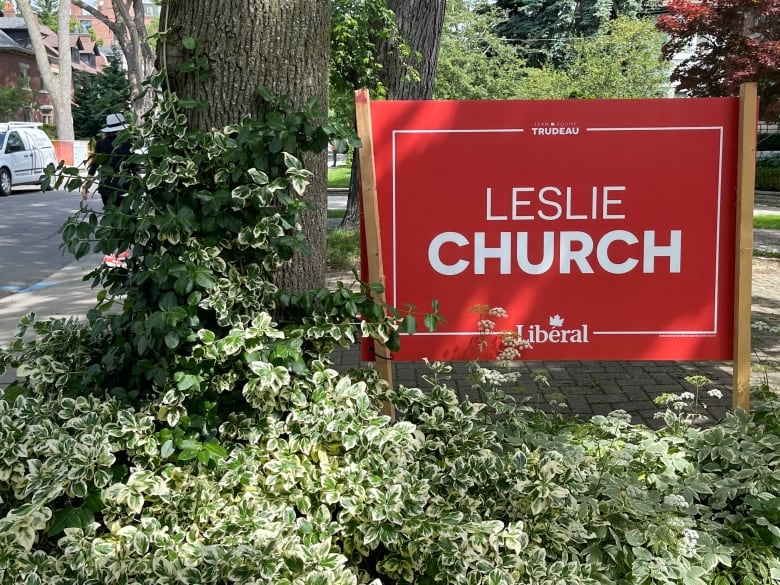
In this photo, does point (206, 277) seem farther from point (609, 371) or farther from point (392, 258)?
point (609, 371)

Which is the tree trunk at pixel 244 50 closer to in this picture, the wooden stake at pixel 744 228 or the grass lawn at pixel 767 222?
the wooden stake at pixel 744 228

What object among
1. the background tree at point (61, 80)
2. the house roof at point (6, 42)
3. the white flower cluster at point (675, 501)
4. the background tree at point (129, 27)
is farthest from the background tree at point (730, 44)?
the house roof at point (6, 42)

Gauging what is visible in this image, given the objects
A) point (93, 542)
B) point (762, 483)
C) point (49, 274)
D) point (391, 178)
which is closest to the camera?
point (93, 542)

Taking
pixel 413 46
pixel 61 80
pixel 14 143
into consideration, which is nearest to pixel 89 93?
pixel 61 80

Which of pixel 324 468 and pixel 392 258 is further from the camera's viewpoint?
pixel 392 258

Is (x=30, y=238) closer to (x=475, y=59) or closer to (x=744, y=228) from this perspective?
(x=744, y=228)

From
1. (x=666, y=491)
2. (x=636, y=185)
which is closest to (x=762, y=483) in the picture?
(x=666, y=491)

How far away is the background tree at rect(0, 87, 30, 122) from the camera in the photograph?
44.8 metres

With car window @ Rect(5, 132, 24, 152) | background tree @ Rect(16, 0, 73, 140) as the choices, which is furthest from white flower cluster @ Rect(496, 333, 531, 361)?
background tree @ Rect(16, 0, 73, 140)

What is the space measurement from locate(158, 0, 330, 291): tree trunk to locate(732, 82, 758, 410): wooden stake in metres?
1.91

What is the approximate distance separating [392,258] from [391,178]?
1.20ft

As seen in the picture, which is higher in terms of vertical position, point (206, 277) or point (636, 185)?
point (636, 185)

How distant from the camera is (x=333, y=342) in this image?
10.5ft

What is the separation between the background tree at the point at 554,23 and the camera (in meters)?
35.8
